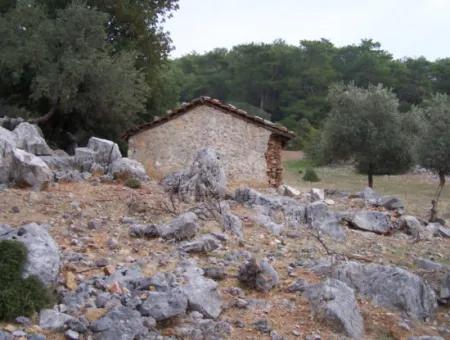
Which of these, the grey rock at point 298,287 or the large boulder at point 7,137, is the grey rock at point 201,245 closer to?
the grey rock at point 298,287

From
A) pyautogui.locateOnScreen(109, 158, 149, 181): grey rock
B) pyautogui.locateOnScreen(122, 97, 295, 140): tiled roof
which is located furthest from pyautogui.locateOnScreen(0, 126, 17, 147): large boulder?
pyautogui.locateOnScreen(122, 97, 295, 140): tiled roof

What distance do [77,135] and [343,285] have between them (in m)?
16.9

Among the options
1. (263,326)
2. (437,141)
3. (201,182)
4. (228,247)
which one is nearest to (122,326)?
(263,326)

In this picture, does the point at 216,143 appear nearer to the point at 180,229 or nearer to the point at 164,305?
the point at 180,229

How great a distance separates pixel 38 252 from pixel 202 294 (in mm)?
2147

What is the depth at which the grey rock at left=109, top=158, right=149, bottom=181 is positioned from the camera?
47.0ft

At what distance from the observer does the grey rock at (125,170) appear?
47.0ft

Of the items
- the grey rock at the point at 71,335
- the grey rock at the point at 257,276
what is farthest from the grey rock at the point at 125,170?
the grey rock at the point at 71,335

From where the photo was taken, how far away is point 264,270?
27.3 feet

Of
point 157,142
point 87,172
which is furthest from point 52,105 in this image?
point 87,172

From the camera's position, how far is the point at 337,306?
747cm

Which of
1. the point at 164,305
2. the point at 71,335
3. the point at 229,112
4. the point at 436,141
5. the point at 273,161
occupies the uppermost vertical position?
the point at 229,112

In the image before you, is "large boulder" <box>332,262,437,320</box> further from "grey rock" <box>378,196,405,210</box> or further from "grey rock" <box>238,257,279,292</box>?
"grey rock" <box>378,196,405,210</box>

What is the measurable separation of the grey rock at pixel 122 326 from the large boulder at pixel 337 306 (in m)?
2.41
